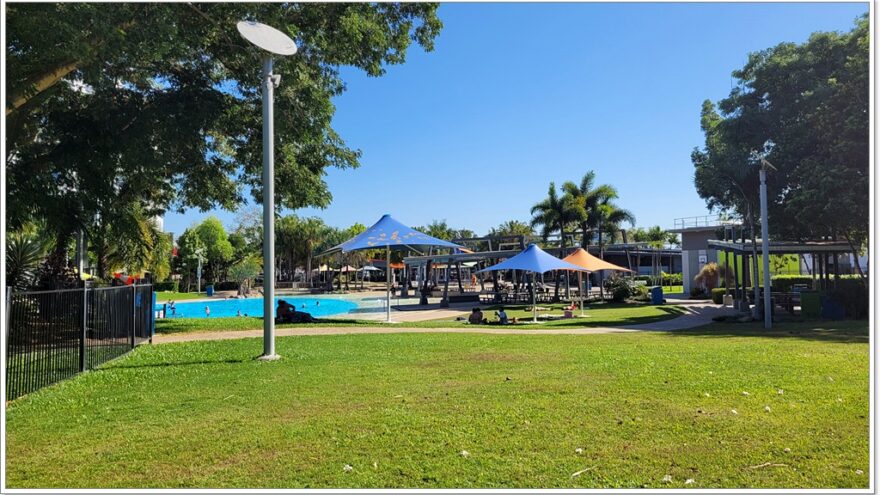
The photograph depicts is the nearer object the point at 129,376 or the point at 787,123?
the point at 129,376

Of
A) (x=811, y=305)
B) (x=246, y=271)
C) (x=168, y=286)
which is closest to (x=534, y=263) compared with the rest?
(x=811, y=305)

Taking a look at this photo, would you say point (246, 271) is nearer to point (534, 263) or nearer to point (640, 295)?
point (640, 295)

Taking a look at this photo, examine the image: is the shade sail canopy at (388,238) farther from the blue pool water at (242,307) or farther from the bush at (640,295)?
the bush at (640,295)

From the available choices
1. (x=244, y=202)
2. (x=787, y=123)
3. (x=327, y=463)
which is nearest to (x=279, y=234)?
(x=244, y=202)

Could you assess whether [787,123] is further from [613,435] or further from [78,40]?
[78,40]

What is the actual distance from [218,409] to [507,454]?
329 centimetres

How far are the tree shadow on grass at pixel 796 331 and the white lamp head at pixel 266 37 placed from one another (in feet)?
34.6

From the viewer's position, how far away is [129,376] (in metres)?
8.51

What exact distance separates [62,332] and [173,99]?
706 cm

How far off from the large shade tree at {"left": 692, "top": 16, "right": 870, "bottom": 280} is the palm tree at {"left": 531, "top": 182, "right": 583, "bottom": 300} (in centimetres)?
1285

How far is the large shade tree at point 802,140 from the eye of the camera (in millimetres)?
17531

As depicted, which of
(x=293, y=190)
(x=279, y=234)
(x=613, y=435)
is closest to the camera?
(x=613, y=435)

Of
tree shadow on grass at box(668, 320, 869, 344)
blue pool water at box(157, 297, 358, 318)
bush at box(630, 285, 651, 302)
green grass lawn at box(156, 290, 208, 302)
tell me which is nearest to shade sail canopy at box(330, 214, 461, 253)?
tree shadow on grass at box(668, 320, 869, 344)


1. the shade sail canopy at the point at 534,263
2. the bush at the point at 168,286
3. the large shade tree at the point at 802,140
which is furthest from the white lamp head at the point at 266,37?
the bush at the point at 168,286
